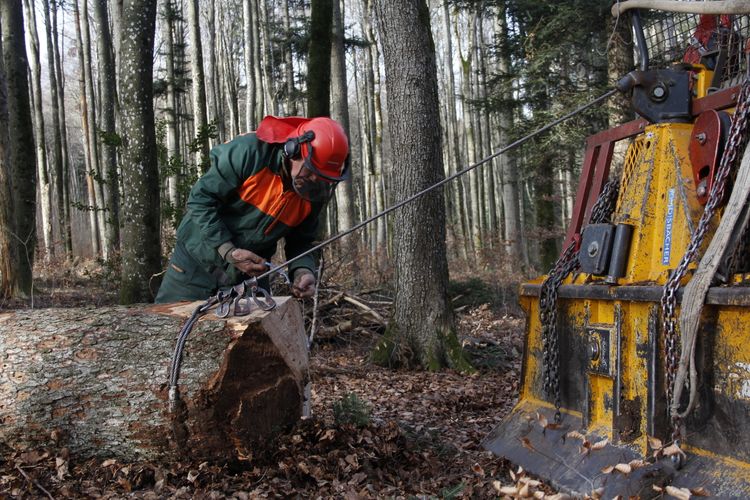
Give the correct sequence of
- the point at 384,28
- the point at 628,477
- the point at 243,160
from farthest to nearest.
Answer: the point at 384,28
the point at 243,160
the point at 628,477

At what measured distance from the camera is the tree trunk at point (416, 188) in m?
6.44

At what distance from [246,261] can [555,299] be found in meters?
1.86

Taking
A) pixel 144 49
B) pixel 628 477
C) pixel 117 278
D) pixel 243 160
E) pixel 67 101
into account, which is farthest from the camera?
pixel 67 101

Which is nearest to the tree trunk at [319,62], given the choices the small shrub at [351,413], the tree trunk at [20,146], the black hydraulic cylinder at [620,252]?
the tree trunk at [20,146]

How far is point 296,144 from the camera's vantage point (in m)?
3.88

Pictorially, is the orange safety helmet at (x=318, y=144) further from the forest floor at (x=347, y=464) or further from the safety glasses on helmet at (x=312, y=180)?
the forest floor at (x=347, y=464)

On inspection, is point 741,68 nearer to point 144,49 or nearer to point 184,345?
point 184,345

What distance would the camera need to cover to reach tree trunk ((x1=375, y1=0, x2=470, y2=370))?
6441 millimetres

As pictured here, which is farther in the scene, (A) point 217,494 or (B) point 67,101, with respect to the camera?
(B) point 67,101

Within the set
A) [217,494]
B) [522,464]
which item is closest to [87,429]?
[217,494]

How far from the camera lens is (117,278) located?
11.5 m

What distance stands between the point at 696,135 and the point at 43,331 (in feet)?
11.8

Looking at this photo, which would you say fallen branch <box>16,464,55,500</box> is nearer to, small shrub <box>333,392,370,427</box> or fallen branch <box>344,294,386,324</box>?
small shrub <box>333,392,370,427</box>

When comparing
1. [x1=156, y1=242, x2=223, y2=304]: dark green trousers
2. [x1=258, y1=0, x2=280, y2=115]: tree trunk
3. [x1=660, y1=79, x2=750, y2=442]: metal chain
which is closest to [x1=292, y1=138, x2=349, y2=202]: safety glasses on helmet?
[x1=156, y1=242, x2=223, y2=304]: dark green trousers
